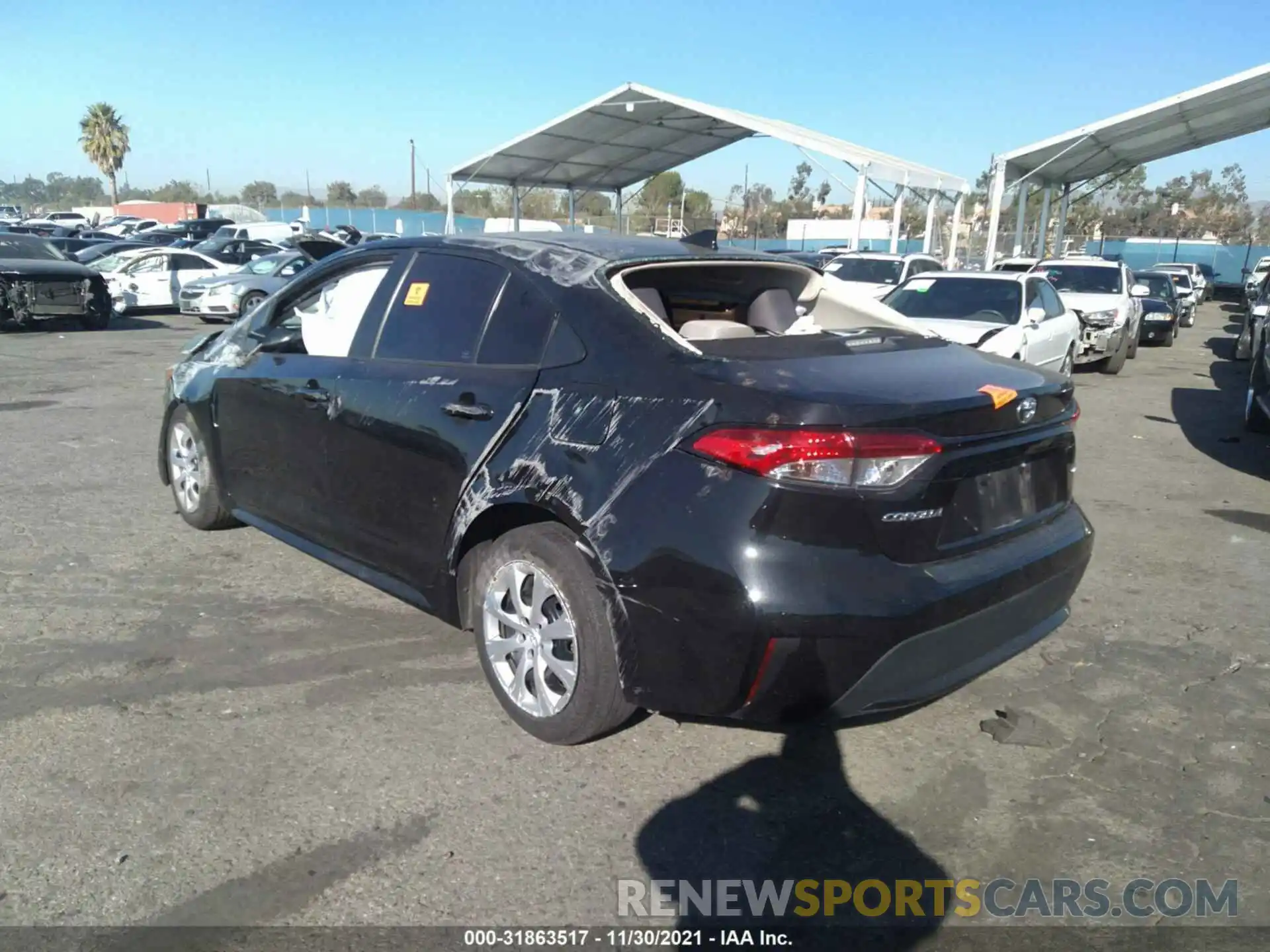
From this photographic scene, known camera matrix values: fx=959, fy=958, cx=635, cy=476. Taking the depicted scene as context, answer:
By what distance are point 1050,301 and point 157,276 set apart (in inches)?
689

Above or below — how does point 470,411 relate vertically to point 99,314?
above

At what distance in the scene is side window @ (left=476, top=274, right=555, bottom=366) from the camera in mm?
3416

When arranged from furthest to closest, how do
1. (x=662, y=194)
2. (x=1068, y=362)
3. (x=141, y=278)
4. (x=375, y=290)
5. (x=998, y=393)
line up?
(x=662, y=194) → (x=141, y=278) → (x=1068, y=362) → (x=375, y=290) → (x=998, y=393)

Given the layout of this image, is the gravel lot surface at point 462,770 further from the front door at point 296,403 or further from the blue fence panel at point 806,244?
the blue fence panel at point 806,244

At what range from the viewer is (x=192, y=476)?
541cm

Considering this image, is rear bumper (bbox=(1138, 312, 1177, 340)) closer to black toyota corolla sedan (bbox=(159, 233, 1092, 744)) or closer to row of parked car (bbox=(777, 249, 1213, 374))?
row of parked car (bbox=(777, 249, 1213, 374))

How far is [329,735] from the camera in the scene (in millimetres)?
3410

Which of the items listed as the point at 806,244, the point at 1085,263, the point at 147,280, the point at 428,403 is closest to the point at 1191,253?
the point at 806,244

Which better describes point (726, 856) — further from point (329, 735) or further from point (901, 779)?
point (329, 735)

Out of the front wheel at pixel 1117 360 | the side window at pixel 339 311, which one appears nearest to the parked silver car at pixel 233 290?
the front wheel at pixel 1117 360

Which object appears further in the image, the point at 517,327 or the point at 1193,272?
the point at 1193,272

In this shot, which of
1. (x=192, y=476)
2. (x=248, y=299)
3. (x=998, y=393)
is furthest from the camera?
(x=248, y=299)

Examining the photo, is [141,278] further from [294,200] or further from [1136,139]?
[294,200]

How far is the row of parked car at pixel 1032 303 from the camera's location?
10.3m
